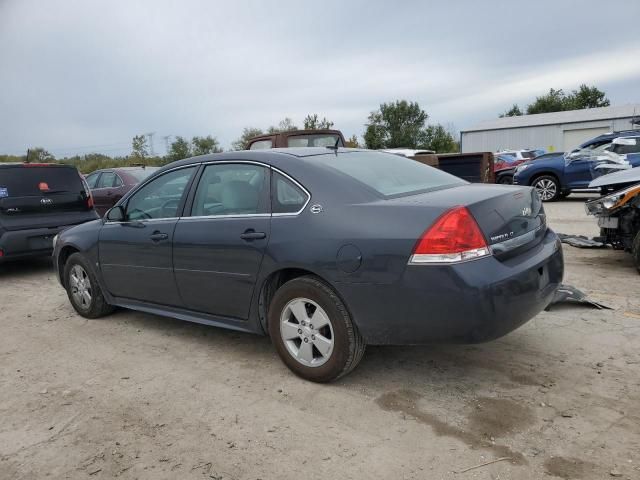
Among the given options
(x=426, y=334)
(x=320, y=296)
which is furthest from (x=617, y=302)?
(x=320, y=296)

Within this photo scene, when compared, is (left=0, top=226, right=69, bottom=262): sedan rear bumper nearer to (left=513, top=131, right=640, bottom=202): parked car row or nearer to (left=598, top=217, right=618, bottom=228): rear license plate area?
(left=598, top=217, right=618, bottom=228): rear license plate area

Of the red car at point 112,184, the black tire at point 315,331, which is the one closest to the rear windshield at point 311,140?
the red car at point 112,184

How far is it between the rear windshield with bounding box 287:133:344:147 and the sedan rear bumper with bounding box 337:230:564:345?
718 cm

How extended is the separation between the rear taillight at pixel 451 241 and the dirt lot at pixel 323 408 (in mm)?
927

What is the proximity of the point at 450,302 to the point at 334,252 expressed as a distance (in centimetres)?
75

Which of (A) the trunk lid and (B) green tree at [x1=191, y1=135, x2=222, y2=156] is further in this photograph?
→ (B) green tree at [x1=191, y1=135, x2=222, y2=156]

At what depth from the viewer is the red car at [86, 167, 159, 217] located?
451 inches

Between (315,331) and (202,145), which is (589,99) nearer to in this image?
(202,145)

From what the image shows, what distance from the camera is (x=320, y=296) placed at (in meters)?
3.32

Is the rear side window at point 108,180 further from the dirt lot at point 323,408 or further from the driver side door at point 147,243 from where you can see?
the dirt lot at point 323,408

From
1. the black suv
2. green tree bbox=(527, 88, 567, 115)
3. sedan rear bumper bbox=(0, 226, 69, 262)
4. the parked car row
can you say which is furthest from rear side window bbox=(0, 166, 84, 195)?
green tree bbox=(527, 88, 567, 115)

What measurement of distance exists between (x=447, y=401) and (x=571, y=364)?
3.45 feet

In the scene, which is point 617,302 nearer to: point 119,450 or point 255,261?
point 255,261

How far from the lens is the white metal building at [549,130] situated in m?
38.5
